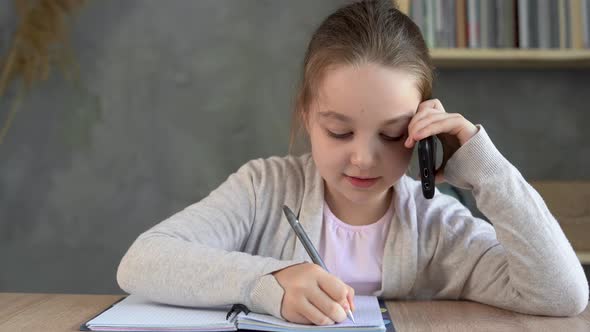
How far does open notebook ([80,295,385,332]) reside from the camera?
877 mm

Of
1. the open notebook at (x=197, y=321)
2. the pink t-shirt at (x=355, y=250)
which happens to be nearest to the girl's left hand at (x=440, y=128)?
the pink t-shirt at (x=355, y=250)

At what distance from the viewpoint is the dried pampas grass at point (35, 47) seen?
220cm

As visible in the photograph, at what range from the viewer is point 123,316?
947 millimetres

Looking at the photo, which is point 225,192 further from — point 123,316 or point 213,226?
point 123,316

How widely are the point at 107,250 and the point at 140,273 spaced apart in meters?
1.33

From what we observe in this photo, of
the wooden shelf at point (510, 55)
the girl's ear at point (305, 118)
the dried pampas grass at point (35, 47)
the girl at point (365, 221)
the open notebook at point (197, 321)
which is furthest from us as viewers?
the dried pampas grass at point (35, 47)

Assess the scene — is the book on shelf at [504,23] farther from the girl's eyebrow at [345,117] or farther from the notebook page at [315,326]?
the notebook page at [315,326]

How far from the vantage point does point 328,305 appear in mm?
895

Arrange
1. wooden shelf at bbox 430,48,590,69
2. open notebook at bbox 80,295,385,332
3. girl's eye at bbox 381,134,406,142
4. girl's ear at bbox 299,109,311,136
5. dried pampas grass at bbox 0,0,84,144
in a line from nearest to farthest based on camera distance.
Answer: open notebook at bbox 80,295,385,332
girl's eye at bbox 381,134,406,142
girl's ear at bbox 299,109,311,136
wooden shelf at bbox 430,48,590,69
dried pampas grass at bbox 0,0,84,144

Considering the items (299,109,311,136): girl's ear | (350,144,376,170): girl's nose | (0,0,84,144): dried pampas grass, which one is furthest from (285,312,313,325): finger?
(0,0,84,144): dried pampas grass

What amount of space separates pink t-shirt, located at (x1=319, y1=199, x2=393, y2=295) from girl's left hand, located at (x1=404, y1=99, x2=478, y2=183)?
0.16m

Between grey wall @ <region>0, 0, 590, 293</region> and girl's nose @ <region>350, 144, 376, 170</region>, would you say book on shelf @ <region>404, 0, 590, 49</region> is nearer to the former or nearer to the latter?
grey wall @ <region>0, 0, 590, 293</region>

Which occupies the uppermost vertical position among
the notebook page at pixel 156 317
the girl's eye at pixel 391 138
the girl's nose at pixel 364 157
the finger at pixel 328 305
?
the girl's eye at pixel 391 138

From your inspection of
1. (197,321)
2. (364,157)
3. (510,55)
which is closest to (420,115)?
(364,157)
